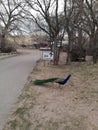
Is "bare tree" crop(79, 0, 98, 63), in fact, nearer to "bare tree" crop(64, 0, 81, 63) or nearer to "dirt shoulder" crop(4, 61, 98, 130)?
"bare tree" crop(64, 0, 81, 63)

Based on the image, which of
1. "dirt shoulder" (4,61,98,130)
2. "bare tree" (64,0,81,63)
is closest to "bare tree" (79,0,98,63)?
"bare tree" (64,0,81,63)

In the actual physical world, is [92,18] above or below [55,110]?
above

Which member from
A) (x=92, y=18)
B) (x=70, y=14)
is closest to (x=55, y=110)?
(x=70, y=14)

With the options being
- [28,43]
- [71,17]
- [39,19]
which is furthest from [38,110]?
[28,43]

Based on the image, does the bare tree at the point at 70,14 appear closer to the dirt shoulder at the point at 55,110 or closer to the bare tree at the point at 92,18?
the bare tree at the point at 92,18

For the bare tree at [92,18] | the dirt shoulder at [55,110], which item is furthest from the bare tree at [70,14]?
the dirt shoulder at [55,110]

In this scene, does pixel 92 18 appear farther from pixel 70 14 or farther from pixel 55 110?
pixel 55 110

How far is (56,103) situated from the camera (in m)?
8.51

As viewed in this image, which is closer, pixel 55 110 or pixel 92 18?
pixel 55 110

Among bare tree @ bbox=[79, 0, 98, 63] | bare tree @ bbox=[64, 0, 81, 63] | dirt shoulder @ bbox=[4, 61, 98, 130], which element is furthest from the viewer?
bare tree @ bbox=[79, 0, 98, 63]

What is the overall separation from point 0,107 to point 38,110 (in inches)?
48.1

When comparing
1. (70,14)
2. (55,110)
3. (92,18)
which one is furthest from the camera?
(92,18)

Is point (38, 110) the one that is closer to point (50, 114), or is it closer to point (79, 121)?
point (50, 114)

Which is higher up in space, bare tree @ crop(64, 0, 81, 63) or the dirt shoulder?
bare tree @ crop(64, 0, 81, 63)
